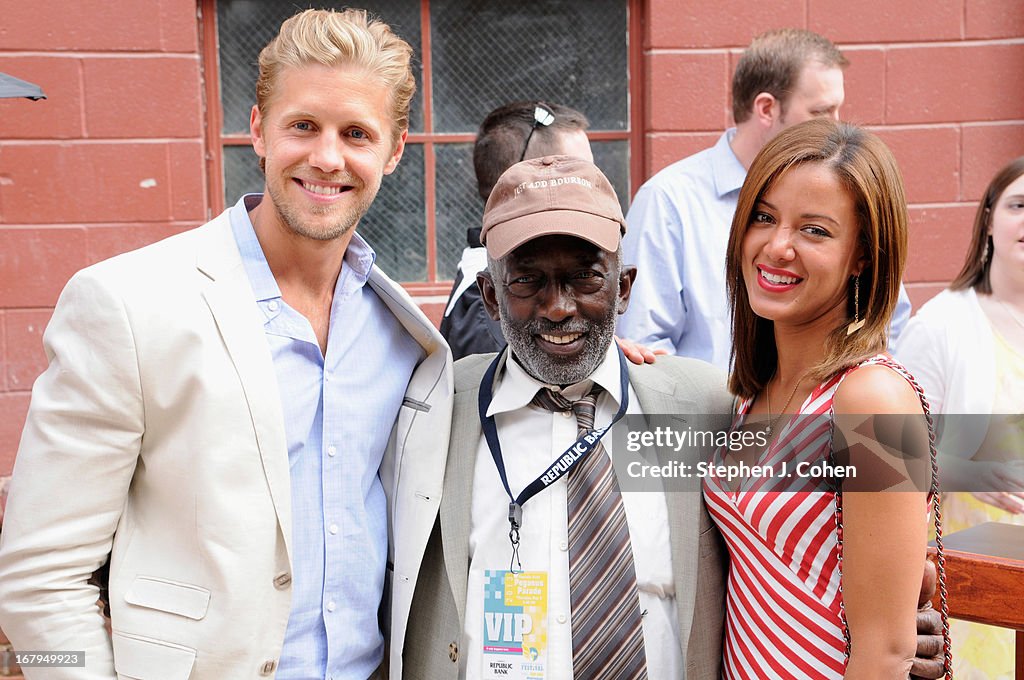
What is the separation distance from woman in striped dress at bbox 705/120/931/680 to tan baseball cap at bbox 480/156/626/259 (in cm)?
28

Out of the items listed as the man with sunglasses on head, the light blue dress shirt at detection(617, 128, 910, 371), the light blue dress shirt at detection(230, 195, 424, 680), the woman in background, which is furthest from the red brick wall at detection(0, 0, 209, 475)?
the woman in background

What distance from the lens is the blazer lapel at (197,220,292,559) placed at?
1858 mm

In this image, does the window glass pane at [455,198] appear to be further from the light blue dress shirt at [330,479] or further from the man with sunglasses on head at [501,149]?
the light blue dress shirt at [330,479]

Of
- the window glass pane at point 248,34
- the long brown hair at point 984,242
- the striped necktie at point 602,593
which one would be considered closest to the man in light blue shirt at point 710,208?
the long brown hair at point 984,242

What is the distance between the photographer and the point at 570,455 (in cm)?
197

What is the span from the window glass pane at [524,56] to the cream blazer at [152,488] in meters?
2.67

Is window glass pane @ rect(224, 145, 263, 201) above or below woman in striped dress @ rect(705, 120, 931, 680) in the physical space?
above

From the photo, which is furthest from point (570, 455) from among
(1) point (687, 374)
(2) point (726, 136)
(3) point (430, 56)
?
(3) point (430, 56)

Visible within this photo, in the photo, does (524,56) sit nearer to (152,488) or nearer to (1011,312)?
(1011,312)

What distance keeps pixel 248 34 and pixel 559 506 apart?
3.06 metres

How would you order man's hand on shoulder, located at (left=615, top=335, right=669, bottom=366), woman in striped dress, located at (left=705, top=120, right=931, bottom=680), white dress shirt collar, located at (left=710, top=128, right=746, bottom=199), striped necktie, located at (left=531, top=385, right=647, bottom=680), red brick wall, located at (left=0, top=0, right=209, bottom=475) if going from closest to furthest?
woman in striped dress, located at (left=705, top=120, right=931, bottom=680)
striped necktie, located at (left=531, top=385, right=647, bottom=680)
man's hand on shoulder, located at (left=615, top=335, right=669, bottom=366)
white dress shirt collar, located at (left=710, top=128, right=746, bottom=199)
red brick wall, located at (left=0, top=0, right=209, bottom=475)

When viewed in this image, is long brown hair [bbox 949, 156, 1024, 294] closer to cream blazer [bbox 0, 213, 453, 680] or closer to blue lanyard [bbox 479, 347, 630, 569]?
blue lanyard [bbox 479, 347, 630, 569]

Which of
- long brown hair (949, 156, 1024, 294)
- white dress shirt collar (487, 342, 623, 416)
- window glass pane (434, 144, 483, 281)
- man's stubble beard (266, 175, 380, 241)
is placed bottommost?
white dress shirt collar (487, 342, 623, 416)

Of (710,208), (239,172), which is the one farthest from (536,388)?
(239,172)
